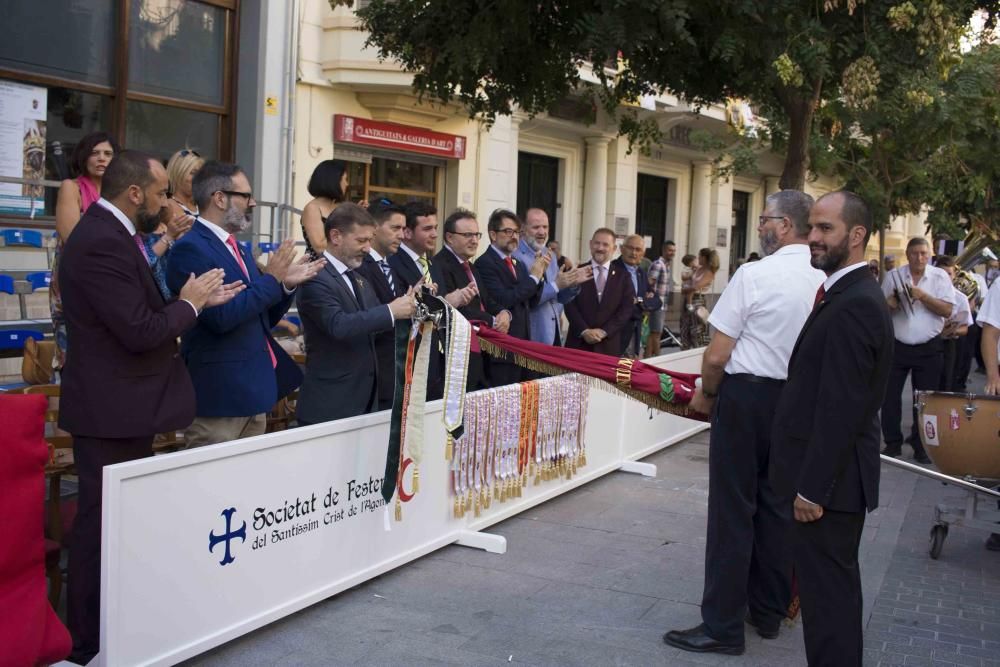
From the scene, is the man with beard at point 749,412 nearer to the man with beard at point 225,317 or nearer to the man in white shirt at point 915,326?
the man with beard at point 225,317

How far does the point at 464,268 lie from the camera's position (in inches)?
303

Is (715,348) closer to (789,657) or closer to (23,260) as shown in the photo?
(789,657)

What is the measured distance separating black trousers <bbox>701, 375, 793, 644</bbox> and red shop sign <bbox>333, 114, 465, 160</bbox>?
39.3ft

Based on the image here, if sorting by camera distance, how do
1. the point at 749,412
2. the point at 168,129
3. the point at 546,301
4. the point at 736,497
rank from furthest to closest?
the point at 168,129 < the point at 546,301 < the point at 736,497 < the point at 749,412

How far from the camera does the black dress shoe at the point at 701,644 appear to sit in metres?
4.95

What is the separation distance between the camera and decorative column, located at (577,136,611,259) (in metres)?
23.1

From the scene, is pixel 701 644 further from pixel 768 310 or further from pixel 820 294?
pixel 820 294

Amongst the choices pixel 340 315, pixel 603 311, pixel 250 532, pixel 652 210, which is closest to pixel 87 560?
pixel 250 532

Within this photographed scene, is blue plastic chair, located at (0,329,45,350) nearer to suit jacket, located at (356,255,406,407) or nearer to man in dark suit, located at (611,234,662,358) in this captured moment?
suit jacket, located at (356,255,406,407)

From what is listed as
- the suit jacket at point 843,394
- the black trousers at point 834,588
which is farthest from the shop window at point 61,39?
the black trousers at point 834,588

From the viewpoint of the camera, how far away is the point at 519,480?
A: 704cm

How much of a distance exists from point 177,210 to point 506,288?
3057 mm

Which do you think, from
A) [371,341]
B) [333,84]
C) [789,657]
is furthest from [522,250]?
[333,84]

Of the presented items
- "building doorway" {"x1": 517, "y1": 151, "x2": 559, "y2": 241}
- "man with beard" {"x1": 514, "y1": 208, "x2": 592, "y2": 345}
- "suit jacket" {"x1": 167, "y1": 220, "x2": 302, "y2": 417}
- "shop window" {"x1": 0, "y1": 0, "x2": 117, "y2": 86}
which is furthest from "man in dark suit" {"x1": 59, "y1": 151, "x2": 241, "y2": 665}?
"building doorway" {"x1": 517, "y1": 151, "x2": 559, "y2": 241}
